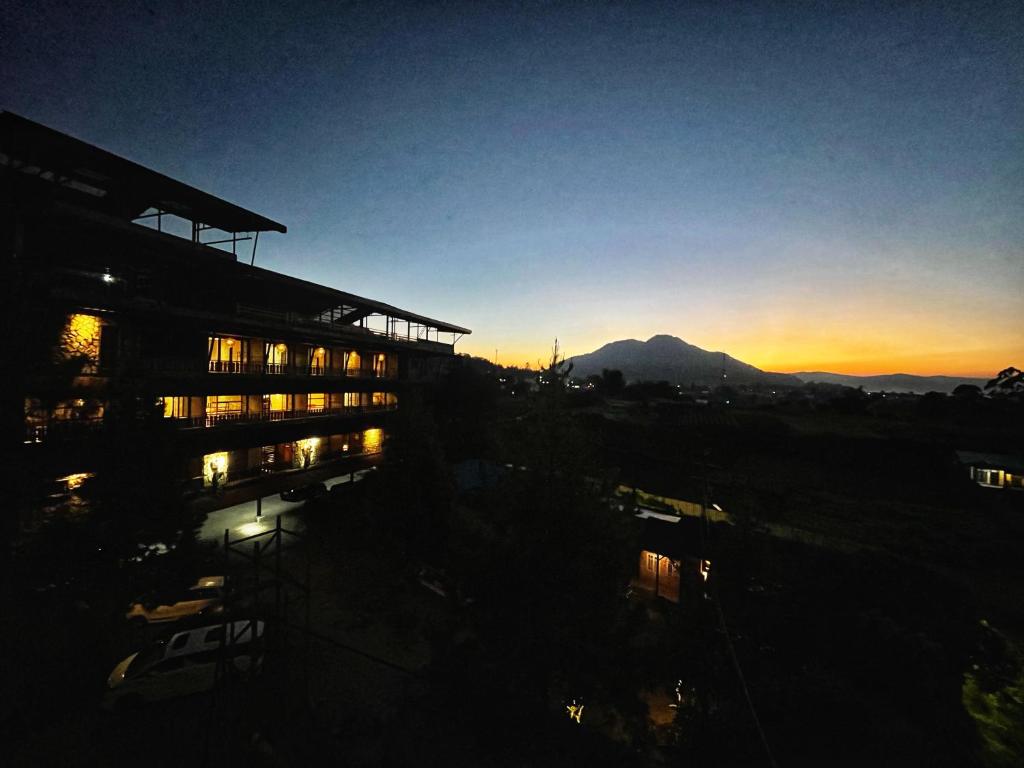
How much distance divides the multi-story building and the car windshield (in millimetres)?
4319

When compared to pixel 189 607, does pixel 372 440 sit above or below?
above

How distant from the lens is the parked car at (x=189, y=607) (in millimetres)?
11719

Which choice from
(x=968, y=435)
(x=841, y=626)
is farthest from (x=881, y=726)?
(x=968, y=435)

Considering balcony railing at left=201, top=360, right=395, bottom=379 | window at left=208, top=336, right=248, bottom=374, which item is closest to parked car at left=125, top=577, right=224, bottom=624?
balcony railing at left=201, top=360, right=395, bottom=379

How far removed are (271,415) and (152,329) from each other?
277 inches

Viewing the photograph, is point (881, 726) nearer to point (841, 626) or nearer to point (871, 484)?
point (841, 626)

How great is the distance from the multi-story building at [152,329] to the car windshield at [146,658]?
14.2 feet

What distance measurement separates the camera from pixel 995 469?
91.8ft

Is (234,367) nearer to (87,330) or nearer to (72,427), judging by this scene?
(87,330)

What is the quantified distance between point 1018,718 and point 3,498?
17923mm

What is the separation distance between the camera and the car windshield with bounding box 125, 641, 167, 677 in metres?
9.16

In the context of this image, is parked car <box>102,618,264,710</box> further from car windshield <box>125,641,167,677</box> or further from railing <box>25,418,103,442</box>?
railing <box>25,418,103,442</box>

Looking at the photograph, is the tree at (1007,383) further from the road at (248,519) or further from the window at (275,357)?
the window at (275,357)

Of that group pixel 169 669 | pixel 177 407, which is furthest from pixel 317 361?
pixel 169 669
